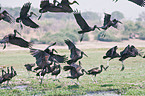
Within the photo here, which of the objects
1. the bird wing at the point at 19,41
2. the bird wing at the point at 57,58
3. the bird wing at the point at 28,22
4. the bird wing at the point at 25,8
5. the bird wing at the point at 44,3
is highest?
the bird wing at the point at 44,3

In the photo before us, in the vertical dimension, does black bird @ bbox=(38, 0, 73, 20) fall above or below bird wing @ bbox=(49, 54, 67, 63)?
above

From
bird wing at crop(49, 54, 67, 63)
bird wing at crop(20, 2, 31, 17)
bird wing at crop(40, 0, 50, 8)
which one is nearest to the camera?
bird wing at crop(40, 0, 50, 8)

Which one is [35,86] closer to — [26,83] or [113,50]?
[26,83]

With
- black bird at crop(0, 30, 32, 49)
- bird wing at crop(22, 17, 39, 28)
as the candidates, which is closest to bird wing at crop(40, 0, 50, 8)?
bird wing at crop(22, 17, 39, 28)

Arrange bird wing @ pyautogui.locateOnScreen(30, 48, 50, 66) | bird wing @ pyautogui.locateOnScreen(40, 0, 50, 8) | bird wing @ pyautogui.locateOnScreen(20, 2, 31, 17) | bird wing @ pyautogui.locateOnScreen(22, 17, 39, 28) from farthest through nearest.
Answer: bird wing @ pyautogui.locateOnScreen(30, 48, 50, 66) < bird wing @ pyautogui.locateOnScreen(22, 17, 39, 28) < bird wing @ pyautogui.locateOnScreen(20, 2, 31, 17) < bird wing @ pyautogui.locateOnScreen(40, 0, 50, 8)

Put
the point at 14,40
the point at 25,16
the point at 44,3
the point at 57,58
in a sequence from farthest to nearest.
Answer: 1. the point at 57,58
2. the point at 25,16
3. the point at 14,40
4. the point at 44,3

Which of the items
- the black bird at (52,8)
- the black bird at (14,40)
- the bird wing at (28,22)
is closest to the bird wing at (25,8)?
the bird wing at (28,22)

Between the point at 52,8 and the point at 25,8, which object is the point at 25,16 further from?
the point at 52,8

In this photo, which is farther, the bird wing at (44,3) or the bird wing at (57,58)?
the bird wing at (57,58)

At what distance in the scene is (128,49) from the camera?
820 centimetres

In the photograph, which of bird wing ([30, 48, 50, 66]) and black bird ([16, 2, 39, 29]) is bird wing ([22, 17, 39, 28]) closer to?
black bird ([16, 2, 39, 29])

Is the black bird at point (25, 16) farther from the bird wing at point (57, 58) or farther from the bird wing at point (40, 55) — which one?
the bird wing at point (57, 58)

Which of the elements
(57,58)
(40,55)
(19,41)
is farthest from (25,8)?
(57,58)

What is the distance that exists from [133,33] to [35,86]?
49.4m
